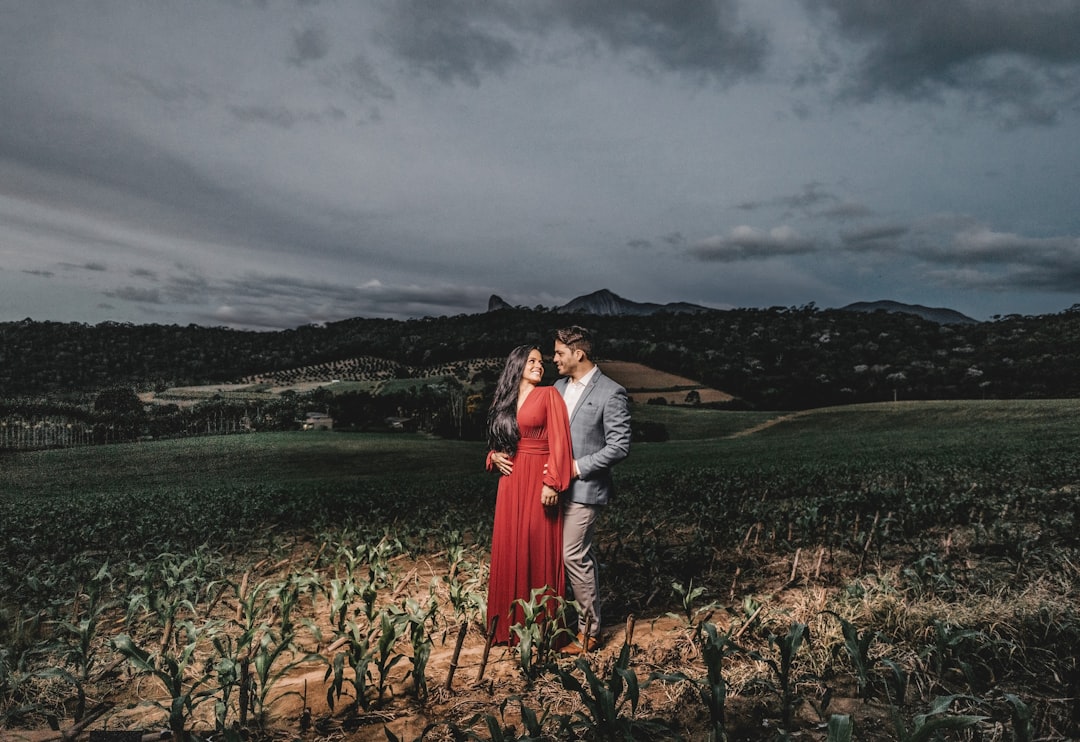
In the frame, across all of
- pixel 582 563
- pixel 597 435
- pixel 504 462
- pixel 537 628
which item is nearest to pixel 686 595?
pixel 582 563

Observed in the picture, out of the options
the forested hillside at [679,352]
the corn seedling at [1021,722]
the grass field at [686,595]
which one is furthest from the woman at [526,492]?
the forested hillside at [679,352]

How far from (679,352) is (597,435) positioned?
2317 inches

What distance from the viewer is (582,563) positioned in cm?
416

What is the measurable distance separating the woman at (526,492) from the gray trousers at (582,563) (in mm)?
75

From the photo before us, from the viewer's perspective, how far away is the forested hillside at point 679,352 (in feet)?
135

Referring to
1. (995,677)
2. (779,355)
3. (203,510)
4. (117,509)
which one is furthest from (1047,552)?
(779,355)

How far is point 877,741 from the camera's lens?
249cm

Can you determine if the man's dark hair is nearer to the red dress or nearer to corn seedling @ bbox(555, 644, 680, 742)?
the red dress

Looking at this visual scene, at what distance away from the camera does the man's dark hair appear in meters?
4.18

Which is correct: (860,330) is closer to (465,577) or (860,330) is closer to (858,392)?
(858,392)

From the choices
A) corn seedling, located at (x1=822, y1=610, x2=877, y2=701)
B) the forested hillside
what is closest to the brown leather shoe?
corn seedling, located at (x1=822, y1=610, x2=877, y2=701)

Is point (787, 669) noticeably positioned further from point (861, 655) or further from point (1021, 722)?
point (1021, 722)

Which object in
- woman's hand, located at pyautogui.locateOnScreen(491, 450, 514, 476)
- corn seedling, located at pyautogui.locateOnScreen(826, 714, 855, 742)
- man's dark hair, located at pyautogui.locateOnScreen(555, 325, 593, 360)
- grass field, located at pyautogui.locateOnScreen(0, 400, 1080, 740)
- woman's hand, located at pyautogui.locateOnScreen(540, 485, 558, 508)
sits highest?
man's dark hair, located at pyautogui.locateOnScreen(555, 325, 593, 360)

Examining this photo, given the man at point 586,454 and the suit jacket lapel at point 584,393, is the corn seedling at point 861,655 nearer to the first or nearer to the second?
the man at point 586,454
